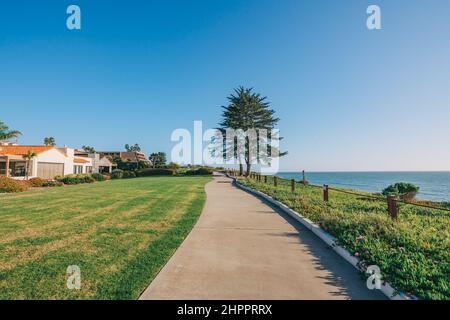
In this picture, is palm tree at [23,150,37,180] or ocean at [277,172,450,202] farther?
ocean at [277,172,450,202]

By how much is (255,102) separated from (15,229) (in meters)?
38.8

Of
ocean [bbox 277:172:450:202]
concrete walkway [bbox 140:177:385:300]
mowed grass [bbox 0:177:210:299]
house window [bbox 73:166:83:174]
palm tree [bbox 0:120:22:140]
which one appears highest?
palm tree [bbox 0:120:22:140]

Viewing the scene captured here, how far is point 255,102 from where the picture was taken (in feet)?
139

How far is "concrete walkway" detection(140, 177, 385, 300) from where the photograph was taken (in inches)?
141

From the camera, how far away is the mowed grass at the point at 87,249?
3596mm

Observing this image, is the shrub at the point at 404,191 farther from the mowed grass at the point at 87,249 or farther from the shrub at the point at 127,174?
the shrub at the point at 127,174

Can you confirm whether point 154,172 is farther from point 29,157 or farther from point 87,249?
point 87,249

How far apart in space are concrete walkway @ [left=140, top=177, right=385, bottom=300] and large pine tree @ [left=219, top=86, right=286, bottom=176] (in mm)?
35149

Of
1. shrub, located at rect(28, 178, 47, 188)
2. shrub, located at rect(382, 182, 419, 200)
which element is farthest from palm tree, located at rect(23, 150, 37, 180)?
shrub, located at rect(382, 182, 419, 200)

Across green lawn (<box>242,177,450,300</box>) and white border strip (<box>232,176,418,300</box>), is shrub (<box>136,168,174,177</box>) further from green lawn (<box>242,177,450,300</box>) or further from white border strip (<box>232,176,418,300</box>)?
green lawn (<box>242,177,450,300</box>)

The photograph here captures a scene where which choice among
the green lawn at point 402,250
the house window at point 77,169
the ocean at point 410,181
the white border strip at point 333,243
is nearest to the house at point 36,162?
the house window at point 77,169

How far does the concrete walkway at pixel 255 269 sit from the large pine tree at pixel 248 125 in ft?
115

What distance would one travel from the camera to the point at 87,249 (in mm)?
5262
